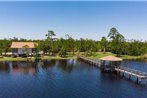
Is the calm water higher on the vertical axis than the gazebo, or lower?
lower

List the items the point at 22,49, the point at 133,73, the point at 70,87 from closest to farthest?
the point at 70,87, the point at 133,73, the point at 22,49

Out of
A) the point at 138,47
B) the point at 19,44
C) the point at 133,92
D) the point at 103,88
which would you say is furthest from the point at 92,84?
the point at 138,47

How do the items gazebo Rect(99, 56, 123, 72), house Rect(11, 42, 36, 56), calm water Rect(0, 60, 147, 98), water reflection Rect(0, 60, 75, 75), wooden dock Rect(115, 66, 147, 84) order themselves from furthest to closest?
house Rect(11, 42, 36, 56) → water reflection Rect(0, 60, 75, 75) → gazebo Rect(99, 56, 123, 72) → wooden dock Rect(115, 66, 147, 84) → calm water Rect(0, 60, 147, 98)

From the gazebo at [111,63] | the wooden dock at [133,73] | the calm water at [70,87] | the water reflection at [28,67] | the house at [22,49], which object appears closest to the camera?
the calm water at [70,87]

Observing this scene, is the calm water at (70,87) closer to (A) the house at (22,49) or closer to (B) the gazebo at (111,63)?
(B) the gazebo at (111,63)

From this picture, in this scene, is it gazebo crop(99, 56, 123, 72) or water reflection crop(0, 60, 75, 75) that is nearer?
gazebo crop(99, 56, 123, 72)

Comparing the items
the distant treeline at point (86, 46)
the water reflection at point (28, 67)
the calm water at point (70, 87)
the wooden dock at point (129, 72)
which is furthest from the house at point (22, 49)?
the calm water at point (70, 87)

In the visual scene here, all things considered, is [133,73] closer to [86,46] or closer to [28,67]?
[28,67]

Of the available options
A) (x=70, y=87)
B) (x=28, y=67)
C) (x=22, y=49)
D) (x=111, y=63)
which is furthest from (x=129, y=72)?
(x=22, y=49)

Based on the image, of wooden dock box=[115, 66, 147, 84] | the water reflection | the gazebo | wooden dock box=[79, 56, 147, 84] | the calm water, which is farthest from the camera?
the water reflection

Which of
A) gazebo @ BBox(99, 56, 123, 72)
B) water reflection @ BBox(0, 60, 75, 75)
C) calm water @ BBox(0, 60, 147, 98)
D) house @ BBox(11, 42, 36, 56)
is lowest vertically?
calm water @ BBox(0, 60, 147, 98)

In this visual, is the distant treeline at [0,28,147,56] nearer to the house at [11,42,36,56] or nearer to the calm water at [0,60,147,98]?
the house at [11,42,36,56]

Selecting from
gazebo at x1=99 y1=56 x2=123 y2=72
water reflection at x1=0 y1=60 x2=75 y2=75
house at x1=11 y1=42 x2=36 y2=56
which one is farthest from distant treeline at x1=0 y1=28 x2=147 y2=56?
gazebo at x1=99 y1=56 x2=123 y2=72

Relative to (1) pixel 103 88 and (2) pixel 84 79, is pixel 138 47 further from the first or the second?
(1) pixel 103 88
